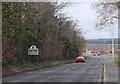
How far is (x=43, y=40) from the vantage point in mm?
58031

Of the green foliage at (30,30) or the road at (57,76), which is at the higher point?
the green foliage at (30,30)

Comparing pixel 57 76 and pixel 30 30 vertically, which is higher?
pixel 30 30

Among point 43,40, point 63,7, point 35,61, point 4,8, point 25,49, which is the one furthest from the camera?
point 63,7

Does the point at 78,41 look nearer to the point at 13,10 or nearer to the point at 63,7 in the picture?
the point at 63,7

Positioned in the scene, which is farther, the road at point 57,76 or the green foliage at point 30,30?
the green foliage at point 30,30

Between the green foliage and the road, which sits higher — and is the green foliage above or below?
above

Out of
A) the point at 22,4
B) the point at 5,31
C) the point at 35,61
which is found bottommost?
the point at 35,61

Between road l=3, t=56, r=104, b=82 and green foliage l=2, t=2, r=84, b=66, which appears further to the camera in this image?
green foliage l=2, t=2, r=84, b=66

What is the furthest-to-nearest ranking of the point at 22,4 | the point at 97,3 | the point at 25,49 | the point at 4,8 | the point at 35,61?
the point at 35,61 < the point at 25,49 < the point at 97,3 < the point at 22,4 < the point at 4,8

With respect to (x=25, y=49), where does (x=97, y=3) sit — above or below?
above

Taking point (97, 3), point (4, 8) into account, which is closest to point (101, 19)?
point (97, 3)

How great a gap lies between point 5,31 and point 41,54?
2543 cm

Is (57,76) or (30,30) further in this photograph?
(30,30)

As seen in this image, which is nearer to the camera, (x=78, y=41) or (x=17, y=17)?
(x=17, y=17)
